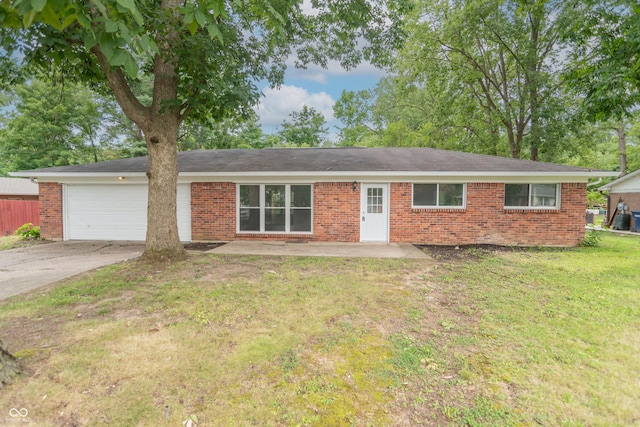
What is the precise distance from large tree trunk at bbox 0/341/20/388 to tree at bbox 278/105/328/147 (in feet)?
98.6

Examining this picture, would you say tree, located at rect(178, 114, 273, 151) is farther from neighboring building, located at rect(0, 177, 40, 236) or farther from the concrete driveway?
the concrete driveway

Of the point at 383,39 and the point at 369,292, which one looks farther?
the point at 383,39

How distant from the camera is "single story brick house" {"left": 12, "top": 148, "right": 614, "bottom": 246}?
955cm

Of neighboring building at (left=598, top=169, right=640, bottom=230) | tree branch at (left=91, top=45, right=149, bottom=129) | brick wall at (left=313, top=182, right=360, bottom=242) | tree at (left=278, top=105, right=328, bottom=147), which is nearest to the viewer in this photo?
tree branch at (left=91, top=45, right=149, bottom=129)

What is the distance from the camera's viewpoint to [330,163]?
10.6m

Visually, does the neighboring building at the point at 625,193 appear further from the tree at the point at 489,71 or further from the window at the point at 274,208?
the window at the point at 274,208

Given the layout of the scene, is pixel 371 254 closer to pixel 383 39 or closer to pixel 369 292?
pixel 369 292

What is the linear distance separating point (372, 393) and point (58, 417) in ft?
8.02

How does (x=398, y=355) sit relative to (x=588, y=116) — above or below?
below

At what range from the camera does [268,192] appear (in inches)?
403

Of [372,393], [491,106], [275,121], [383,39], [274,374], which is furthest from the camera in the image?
[275,121]

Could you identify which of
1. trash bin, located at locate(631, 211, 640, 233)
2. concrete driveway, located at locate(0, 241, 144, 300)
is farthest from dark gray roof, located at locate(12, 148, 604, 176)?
trash bin, located at locate(631, 211, 640, 233)

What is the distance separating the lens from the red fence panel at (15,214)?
1436 cm

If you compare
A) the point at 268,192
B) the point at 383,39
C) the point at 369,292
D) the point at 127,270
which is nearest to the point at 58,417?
the point at 369,292
